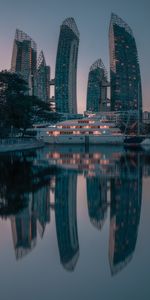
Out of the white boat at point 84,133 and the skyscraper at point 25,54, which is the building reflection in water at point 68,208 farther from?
the skyscraper at point 25,54

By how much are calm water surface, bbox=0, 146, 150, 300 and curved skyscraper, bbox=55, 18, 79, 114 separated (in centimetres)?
14529

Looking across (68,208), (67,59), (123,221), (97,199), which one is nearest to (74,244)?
(123,221)

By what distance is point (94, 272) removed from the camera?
7902 mm

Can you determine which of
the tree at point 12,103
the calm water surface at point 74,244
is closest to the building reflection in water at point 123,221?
the calm water surface at point 74,244

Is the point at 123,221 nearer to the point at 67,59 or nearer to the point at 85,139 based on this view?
the point at 85,139

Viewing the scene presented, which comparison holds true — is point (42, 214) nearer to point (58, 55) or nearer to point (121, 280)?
point (121, 280)

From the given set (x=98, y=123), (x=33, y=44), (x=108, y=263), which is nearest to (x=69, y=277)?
(x=108, y=263)

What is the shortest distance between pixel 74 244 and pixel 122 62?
182881mm

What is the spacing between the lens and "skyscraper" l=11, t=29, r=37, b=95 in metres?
182

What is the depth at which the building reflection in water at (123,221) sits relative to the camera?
8.73 metres

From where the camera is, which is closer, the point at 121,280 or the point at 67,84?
the point at 121,280

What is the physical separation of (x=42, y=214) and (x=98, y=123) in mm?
80067

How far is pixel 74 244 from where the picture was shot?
967cm

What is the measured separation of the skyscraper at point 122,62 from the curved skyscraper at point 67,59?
69.4 ft
